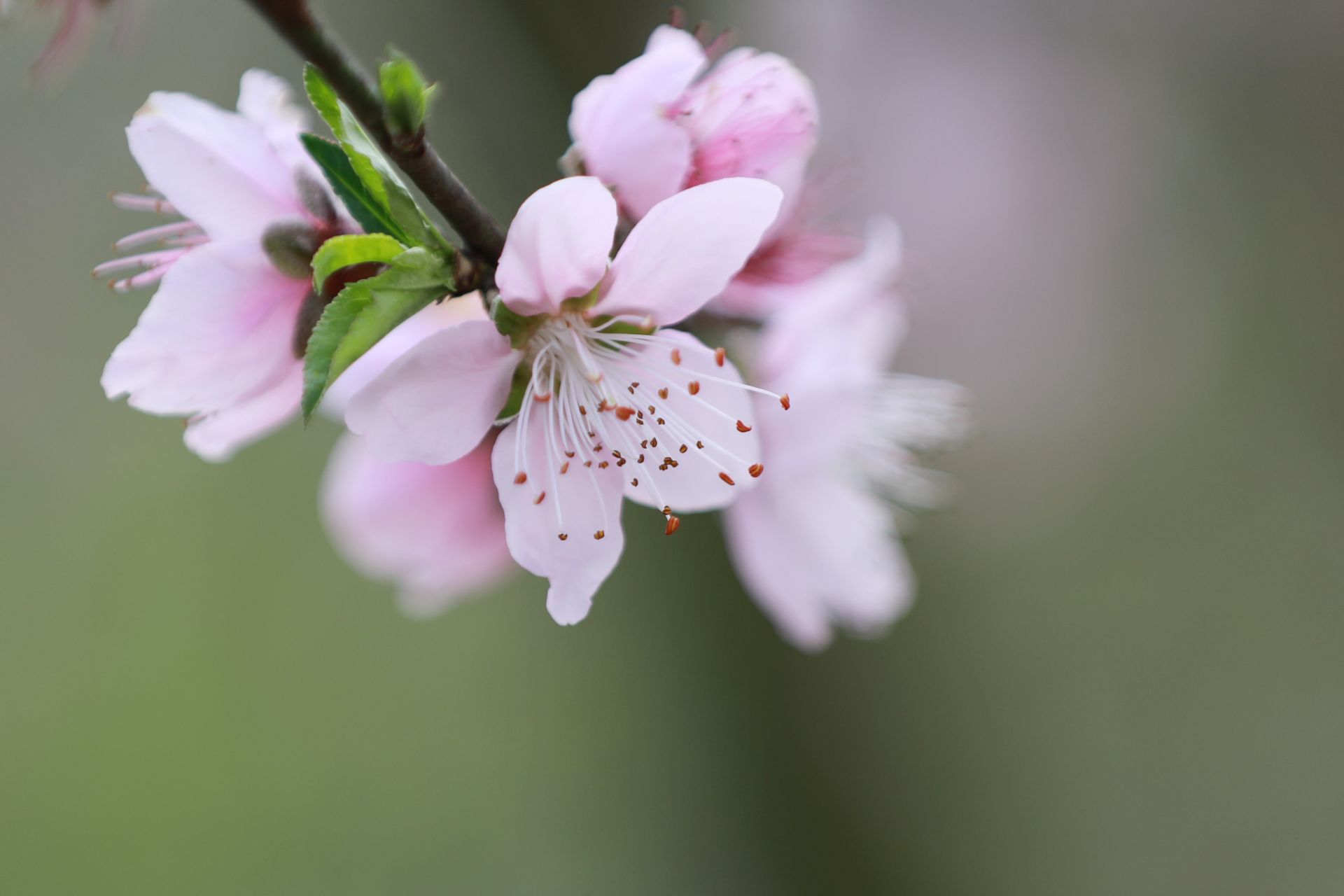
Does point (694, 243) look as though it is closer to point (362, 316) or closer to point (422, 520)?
point (362, 316)

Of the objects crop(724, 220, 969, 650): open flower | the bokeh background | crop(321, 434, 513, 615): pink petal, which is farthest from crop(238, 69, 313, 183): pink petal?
the bokeh background

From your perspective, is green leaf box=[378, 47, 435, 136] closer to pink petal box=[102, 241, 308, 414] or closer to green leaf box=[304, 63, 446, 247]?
green leaf box=[304, 63, 446, 247]

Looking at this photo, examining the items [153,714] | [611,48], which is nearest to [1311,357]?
[611,48]

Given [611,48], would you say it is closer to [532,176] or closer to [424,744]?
[532,176]

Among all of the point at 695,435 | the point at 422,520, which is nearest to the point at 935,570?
the point at 422,520

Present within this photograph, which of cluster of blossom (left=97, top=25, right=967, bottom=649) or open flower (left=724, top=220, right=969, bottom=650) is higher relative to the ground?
cluster of blossom (left=97, top=25, right=967, bottom=649)

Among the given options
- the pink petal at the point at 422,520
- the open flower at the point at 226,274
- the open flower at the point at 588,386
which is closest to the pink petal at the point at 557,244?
the open flower at the point at 588,386

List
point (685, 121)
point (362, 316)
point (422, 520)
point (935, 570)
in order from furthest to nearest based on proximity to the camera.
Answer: point (935, 570)
point (422, 520)
point (685, 121)
point (362, 316)
